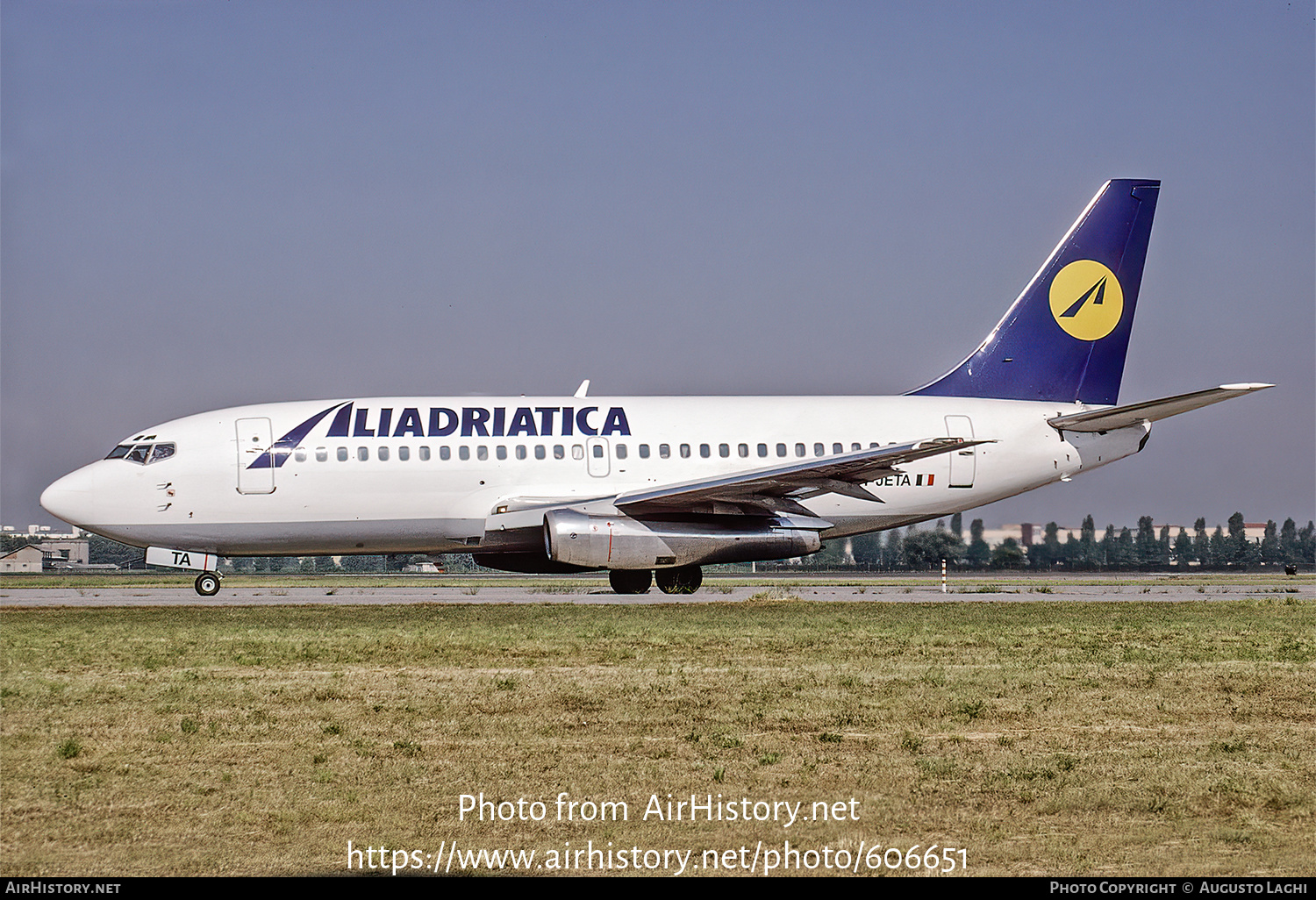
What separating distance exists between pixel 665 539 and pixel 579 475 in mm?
2754

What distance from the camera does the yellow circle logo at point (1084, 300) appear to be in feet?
95.9

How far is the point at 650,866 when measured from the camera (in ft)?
23.6

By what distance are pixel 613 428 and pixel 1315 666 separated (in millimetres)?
14386

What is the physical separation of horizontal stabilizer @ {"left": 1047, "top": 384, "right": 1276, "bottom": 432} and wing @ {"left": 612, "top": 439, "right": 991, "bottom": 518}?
13.6ft

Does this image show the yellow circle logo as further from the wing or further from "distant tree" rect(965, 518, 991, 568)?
"distant tree" rect(965, 518, 991, 568)

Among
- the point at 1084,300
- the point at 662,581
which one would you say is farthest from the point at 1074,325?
the point at 662,581

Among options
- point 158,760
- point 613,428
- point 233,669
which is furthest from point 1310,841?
point 613,428

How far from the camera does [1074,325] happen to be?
29.2 metres

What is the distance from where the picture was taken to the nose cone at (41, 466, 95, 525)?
24859mm

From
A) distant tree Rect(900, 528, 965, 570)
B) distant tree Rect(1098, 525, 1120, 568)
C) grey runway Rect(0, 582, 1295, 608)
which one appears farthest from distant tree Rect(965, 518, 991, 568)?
grey runway Rect(0, 582, 1295, 608)

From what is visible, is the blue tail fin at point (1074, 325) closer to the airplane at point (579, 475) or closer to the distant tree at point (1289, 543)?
the airplane at point (579, 475)

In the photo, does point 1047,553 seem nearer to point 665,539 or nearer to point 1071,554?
point 1071,554

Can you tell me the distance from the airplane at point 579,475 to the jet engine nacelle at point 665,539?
0.04 metres

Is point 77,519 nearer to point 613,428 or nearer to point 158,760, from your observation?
point 613,428
